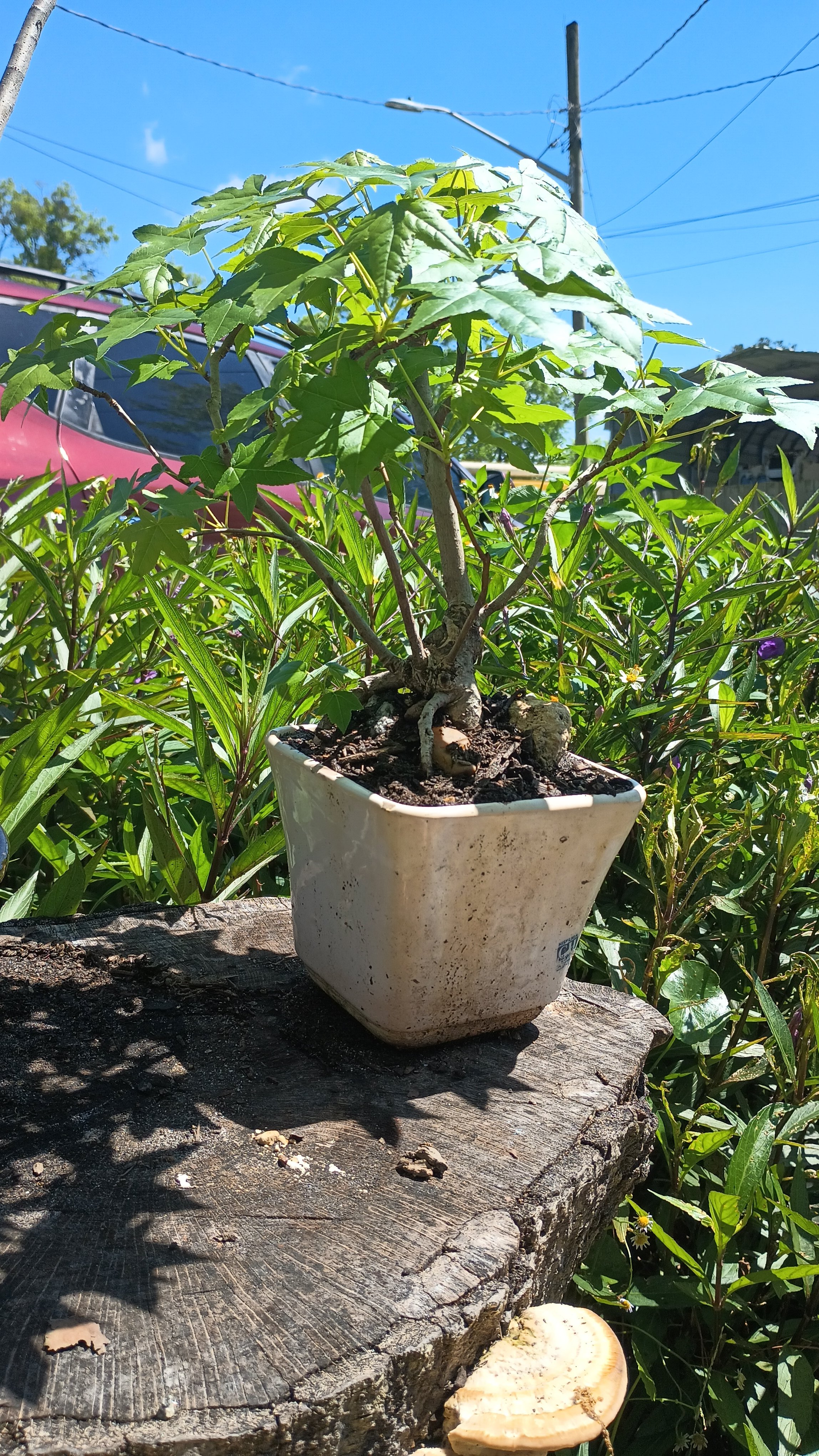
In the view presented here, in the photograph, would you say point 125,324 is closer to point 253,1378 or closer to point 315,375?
point 315,375

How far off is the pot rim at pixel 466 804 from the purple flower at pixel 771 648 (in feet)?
2.85

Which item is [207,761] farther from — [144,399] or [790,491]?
[144,399]

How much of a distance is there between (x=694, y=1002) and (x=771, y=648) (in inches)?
32.2

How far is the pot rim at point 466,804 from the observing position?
3.03 ft

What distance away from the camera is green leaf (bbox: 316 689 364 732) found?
1.05 metres

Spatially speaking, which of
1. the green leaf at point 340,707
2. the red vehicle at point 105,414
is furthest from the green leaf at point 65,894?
the red vehicle at point 105,414

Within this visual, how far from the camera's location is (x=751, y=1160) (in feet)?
3.28

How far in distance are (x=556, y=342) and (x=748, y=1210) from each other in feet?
2.90

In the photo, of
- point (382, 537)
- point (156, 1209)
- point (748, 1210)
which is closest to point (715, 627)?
point (382, 537)

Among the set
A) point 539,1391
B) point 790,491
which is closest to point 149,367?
point 539,1391

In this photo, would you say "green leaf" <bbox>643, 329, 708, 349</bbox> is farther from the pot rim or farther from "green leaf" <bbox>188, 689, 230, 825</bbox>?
"green leaf" <bbox>188, 689, 230, 825</bbox>

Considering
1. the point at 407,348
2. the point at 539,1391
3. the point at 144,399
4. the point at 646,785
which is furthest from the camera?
the point at 144,399

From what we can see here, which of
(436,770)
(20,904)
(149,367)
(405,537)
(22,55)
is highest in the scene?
(22,55)

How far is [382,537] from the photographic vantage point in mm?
1139
